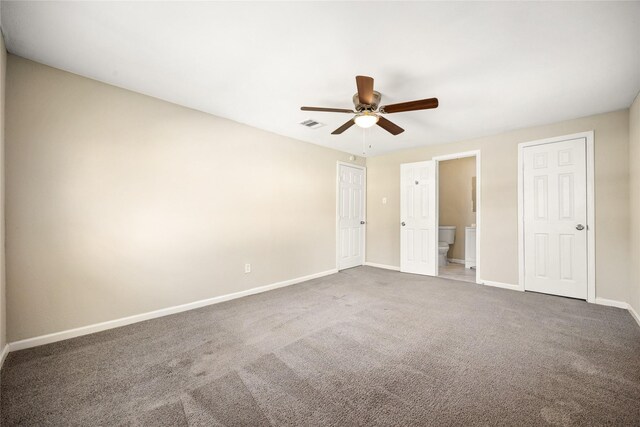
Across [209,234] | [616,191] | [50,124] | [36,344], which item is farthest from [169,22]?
[616,191]

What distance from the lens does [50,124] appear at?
2.33 meters

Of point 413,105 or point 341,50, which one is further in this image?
point 413,105

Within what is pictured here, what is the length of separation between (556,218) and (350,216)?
3293 millimetres

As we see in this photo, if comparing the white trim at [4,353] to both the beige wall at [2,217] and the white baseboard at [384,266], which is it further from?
the white baseboard at [384,266]

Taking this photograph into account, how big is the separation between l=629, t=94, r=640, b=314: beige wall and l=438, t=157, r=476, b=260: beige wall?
9.63 ft

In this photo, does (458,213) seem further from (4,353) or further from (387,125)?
(4,353)

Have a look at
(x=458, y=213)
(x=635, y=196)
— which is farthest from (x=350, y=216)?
(x=635, y=196)

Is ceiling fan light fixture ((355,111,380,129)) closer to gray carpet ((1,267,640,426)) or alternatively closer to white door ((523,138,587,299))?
gray carpet ((1,267,640,426))

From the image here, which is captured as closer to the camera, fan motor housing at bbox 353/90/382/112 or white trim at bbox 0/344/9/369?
white trim at bbox 0/344/9/369

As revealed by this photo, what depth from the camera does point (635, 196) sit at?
291cm

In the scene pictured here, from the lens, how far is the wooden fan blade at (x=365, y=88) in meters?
2.04

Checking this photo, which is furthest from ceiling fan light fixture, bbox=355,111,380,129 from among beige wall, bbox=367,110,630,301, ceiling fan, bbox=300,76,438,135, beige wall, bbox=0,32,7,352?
beige wall, bbox=0,32,7,352

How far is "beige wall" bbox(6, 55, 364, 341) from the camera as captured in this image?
2232 millimetres

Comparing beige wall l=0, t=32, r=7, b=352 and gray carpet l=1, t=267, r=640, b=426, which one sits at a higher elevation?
beige wall l=0, t=32, r=7, b=352
